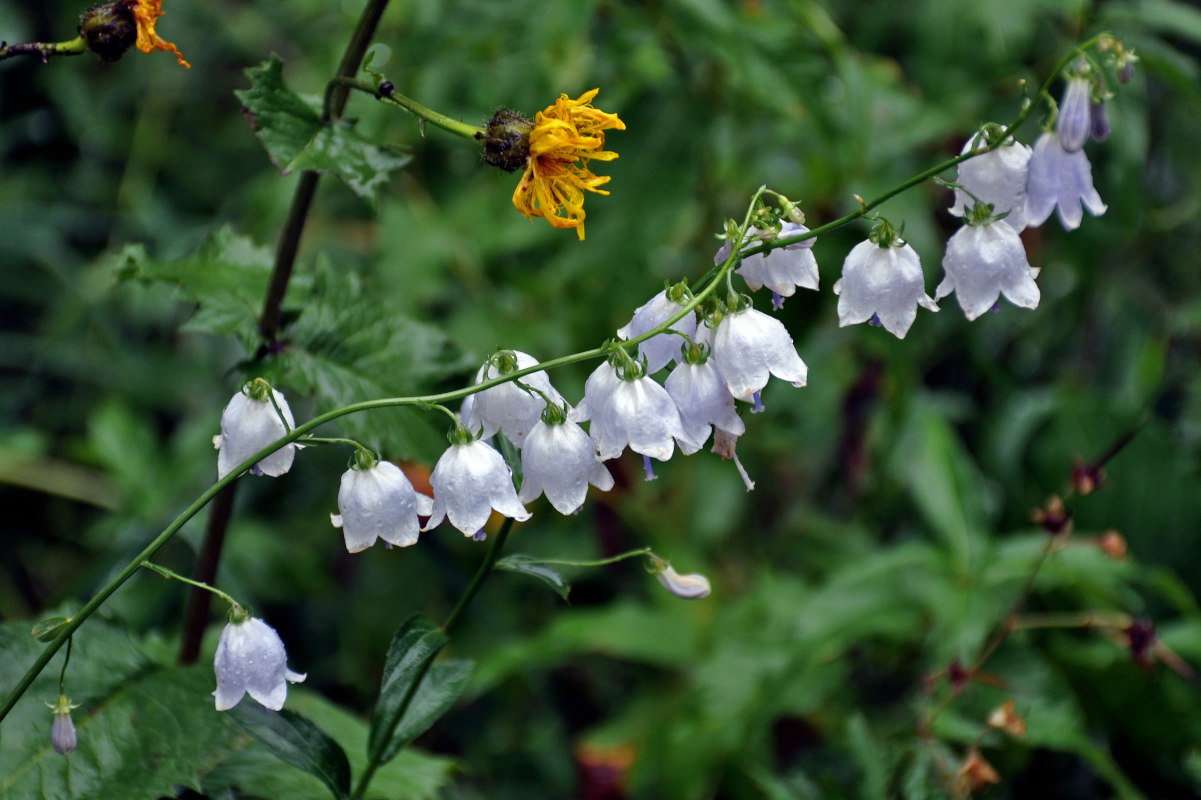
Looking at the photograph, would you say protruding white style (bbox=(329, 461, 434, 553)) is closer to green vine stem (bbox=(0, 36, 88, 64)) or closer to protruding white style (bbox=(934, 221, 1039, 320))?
green vine stem (bbox=(0, 36, 88, 64))

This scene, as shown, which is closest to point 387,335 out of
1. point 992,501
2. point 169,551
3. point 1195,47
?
point 169,551

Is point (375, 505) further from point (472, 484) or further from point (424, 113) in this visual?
point (424, 113)

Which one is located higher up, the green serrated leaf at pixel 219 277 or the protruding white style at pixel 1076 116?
the protruding white style at pixel 1076 116

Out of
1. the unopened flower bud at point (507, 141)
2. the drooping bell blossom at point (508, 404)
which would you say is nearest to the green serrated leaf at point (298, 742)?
the drooping bell blossom at point (508, 404)

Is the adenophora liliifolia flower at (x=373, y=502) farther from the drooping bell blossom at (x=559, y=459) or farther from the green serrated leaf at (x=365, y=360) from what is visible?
the green serrated leaf at (x=365, y=360)

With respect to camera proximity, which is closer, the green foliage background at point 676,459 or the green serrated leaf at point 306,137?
the green serrated leaf at point 306,137

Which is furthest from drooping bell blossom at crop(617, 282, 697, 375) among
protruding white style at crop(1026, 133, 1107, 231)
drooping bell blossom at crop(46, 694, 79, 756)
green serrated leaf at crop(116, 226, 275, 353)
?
drooping bell blossom at crop(46, 694, 79, 756)
